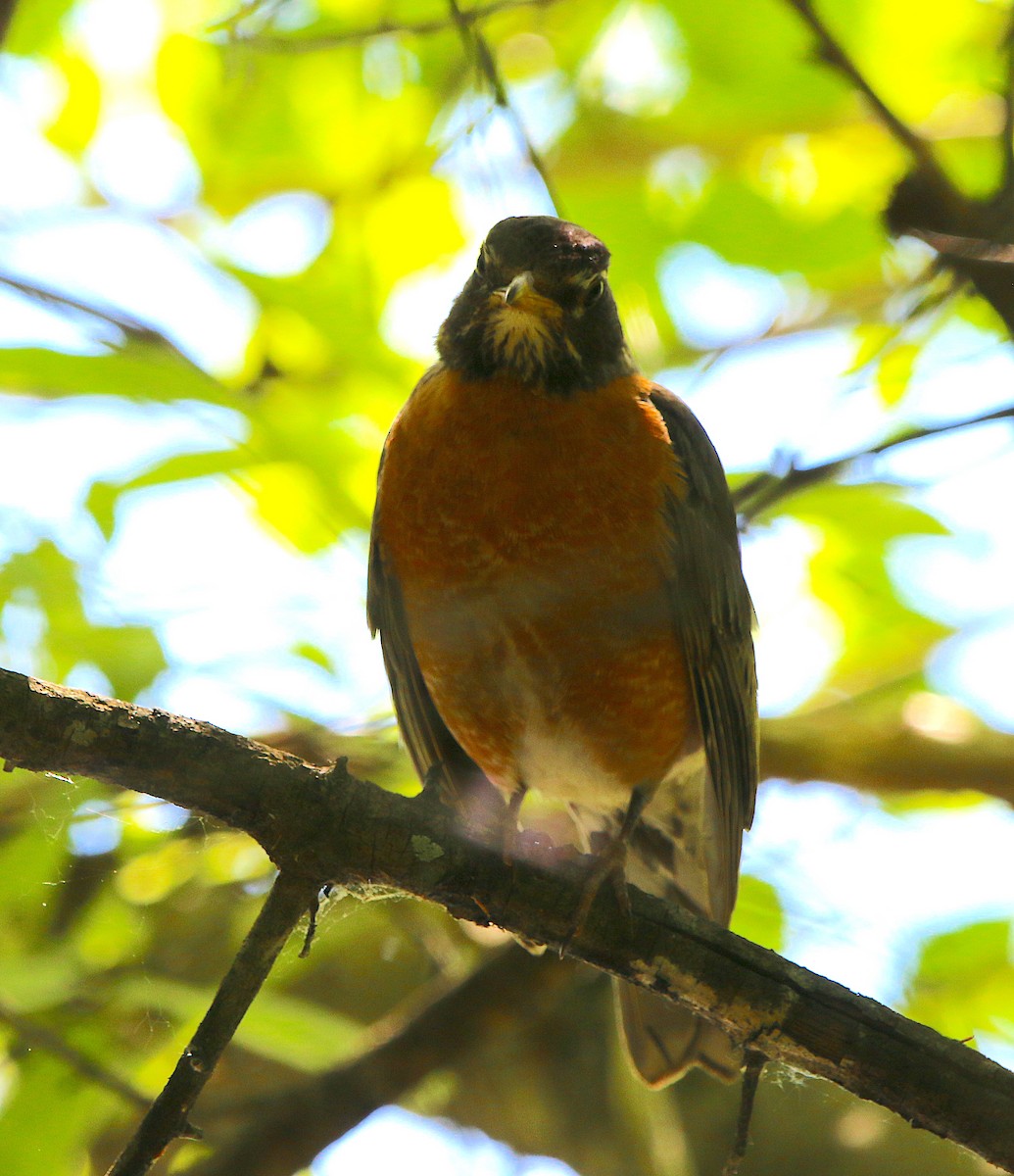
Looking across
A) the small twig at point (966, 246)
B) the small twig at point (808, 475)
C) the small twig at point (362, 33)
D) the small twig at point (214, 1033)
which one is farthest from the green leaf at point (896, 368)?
the small twig at point (214, 1033)

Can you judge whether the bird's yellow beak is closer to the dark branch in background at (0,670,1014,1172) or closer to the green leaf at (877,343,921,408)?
the green leaf at (877,343,921,408)

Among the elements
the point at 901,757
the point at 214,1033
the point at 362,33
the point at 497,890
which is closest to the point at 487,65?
the point at 362,33

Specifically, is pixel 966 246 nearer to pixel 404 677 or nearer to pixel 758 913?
pixel 404 677

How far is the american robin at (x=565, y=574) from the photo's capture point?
12.6 feet

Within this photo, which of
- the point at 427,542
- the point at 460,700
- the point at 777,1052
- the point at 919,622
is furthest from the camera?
the point at 919,622

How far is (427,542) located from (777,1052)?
1816 millimetres

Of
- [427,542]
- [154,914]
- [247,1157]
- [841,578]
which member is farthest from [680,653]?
[247,1157]

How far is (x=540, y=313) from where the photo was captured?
13.7ft

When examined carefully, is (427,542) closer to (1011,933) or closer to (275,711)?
(275,711)

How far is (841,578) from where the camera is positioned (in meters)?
4.11

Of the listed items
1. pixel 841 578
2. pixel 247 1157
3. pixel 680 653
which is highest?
pixel 841 578

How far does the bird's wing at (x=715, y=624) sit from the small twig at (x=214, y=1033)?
195 cm

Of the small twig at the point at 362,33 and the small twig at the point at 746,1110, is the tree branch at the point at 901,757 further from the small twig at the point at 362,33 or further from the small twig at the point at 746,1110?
the small twig at the point at 362,33

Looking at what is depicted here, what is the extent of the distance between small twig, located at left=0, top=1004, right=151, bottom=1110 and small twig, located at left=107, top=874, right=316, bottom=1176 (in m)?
0.53
